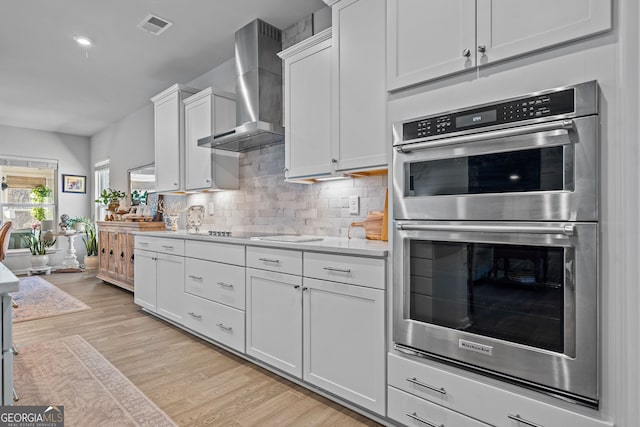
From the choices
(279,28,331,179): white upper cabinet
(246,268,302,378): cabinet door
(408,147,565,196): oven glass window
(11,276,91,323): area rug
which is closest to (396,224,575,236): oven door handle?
(408,147,565,196): oven glass window

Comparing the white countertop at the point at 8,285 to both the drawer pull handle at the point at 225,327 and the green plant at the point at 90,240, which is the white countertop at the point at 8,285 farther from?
the green plant at the point at 90,240

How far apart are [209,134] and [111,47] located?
1343mm

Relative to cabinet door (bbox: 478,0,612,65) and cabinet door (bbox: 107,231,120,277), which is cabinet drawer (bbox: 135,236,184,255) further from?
cabinet door (bbox: 478,0,612,65)

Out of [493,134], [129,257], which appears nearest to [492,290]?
[493,134]

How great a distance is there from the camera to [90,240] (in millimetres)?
6984

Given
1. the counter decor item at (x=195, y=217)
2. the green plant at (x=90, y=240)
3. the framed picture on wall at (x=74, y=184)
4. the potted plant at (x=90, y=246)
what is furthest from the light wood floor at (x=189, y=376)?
the framed picture on wall at (x=74, y=184)

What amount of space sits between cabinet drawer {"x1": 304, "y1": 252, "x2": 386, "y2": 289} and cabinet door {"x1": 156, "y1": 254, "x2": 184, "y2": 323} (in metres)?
1.63

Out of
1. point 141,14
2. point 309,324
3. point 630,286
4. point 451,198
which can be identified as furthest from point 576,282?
point 141,14

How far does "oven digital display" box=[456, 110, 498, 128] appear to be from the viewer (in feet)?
4.73

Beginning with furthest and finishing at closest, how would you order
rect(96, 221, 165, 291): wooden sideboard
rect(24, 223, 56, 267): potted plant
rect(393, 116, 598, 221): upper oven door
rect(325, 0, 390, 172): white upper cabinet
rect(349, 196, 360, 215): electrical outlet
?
rect(24, 223, 56, 267): potted plant → rect(96, 221, 165, 291): wooden sideboard → rect(349, 196, 360, 215): electrical outlet → rect(325, 0, 390, 172): white upper cabinet → rect(393, 116, 598, 221): upper oven door

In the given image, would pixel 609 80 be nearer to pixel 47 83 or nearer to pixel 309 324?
pixel 309 324

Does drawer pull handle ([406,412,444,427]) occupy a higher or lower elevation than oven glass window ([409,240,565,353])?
lower

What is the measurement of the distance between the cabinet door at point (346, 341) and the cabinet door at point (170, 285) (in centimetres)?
159

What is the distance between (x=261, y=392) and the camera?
221 centimetres
